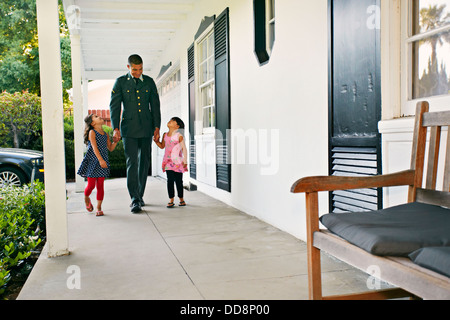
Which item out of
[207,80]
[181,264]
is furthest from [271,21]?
[181,264]

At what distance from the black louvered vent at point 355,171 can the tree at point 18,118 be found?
10.7m

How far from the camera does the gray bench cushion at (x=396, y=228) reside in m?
1.33

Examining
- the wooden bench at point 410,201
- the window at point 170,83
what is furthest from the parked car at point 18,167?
the wooden bench at point 410,201

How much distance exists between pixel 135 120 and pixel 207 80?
1699mm

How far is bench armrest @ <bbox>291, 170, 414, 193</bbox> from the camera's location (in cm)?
166

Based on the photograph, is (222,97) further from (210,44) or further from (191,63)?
(191,63)

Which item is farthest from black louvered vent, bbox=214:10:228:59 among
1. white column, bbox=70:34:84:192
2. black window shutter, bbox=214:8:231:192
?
white column, bbox=70:34:84:192

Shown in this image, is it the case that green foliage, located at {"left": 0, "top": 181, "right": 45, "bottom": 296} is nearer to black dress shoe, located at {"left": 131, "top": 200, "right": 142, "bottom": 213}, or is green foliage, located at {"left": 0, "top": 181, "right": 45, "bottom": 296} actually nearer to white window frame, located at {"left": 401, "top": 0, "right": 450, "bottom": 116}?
black dress shoe, located at {"left": 131, "top": 200, "right": 142, "bottom": 213}

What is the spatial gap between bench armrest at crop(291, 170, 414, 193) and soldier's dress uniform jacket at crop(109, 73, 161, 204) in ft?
12.1

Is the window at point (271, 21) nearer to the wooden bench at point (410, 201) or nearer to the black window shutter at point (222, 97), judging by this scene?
the black window shutter at point (222, 97)

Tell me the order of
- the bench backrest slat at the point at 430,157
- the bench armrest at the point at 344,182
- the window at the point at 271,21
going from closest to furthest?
the bench armrest at the point at 344,182 → the bench backrest slat at the point at 430,157 → the window at the point at 271,21

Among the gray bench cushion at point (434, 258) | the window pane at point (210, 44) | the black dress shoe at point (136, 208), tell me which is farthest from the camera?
the window pane at point (210, 44)

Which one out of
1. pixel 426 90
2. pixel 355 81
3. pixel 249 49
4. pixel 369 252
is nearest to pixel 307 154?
pixel 355 81
